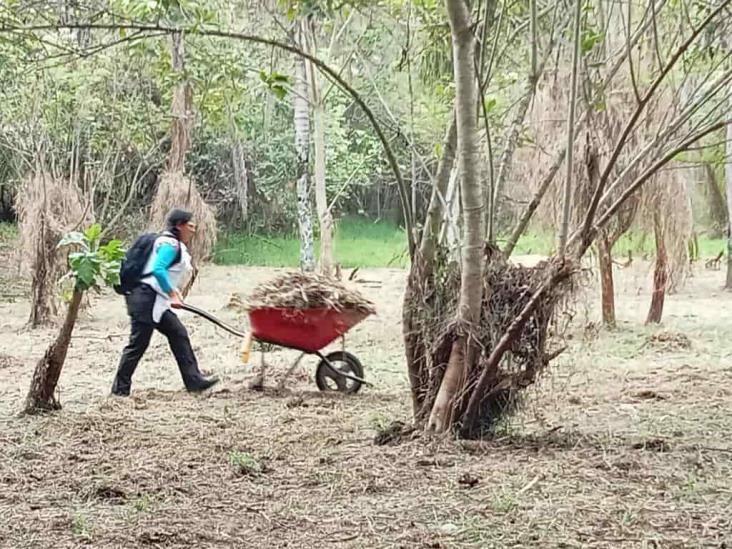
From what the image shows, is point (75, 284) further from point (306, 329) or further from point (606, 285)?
point (606, 285)

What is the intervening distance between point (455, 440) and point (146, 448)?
1.74 m

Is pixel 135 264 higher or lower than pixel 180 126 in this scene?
lower

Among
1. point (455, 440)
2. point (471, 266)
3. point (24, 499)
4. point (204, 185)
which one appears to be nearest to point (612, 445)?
point (455, 440)

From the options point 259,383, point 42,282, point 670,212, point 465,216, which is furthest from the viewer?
point 42,282

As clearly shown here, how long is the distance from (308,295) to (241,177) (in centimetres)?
1600

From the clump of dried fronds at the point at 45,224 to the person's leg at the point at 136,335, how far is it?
4787 millimetres

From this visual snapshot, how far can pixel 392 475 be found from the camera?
4473 mm

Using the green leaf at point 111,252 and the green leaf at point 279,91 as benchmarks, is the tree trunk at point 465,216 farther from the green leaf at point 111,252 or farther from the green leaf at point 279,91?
the green leaf at point 111,252

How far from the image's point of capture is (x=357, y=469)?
4.62 metres

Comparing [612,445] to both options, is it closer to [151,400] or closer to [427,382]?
[427,382]

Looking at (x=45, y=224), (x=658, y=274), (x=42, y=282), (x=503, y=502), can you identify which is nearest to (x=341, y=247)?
(x=42, y=282)

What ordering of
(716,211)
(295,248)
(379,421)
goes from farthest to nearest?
(716,211)
(295,248)
(379,421)

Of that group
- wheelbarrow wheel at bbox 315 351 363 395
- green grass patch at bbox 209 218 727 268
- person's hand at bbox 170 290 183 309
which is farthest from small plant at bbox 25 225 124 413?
green grass patch at bbox 209 218 727 268

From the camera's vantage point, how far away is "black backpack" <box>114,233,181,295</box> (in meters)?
7.35
